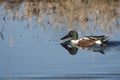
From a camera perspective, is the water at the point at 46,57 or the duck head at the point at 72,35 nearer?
the water at the point at 46,57

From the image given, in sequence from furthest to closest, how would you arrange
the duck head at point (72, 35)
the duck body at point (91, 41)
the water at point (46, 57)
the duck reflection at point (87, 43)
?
1. the duck head at point (72, 35)
2. the duck body at point (91, 41)
3. the duck reflection at point (87, 43)
4. the water at point (46, 57)

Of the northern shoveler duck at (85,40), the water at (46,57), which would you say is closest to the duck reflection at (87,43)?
the northern shoveler duck at (85,40)

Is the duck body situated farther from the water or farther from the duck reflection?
the water

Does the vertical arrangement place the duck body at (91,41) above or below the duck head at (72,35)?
below

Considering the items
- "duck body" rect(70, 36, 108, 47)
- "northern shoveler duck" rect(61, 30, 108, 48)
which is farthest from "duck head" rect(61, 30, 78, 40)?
"duck body" rect(70, 36, 108, 47)

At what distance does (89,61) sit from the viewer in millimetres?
12656

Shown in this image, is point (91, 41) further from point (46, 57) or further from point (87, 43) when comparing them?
point (46, 57)

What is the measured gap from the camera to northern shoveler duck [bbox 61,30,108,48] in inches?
589

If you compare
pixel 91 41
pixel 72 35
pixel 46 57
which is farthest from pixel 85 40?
pixel 46 57

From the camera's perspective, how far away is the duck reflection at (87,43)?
14.8 metres

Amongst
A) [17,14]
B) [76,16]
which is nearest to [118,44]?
[76,16]

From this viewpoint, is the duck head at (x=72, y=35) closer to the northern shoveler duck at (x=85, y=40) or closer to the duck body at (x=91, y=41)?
the northern shoveler duck at (x=85, y=40)

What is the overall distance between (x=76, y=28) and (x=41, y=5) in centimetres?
347

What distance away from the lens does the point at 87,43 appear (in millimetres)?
15398
